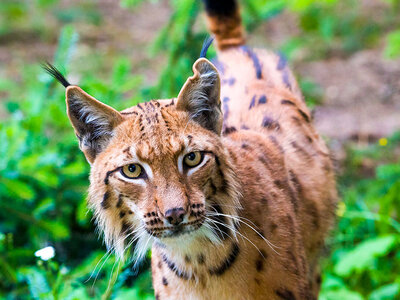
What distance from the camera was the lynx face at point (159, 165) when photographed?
9.66 ft

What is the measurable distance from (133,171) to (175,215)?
36cm

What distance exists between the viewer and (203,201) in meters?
3.00

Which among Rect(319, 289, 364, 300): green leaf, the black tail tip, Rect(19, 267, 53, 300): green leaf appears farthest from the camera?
the black tail tip

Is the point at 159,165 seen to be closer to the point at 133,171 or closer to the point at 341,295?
the point at 133,171

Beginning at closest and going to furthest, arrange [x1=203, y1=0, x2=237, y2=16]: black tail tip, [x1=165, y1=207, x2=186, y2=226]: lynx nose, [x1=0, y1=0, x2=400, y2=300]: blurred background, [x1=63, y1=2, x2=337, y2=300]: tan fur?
[x1=165, y1=207, x2=186, y2=226]: lynx nose → [x1=63, y1=2, x2=337, y2=300]: tan fur → [x1=0, y1=0, x2=400, y2=300]: blurred background → [x1=203, y1=0, x2=237, y2=16]: black tail tip

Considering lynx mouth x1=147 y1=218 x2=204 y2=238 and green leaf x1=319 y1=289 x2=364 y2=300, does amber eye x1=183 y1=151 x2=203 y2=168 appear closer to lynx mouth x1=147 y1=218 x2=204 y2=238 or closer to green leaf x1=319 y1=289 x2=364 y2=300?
lynx mouth x1=147 y1=218 x2=204 y2=238

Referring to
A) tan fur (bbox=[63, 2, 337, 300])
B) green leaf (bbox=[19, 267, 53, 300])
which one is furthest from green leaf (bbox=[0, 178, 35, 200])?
tan fur (bbox=[63, 2, 337, 300])

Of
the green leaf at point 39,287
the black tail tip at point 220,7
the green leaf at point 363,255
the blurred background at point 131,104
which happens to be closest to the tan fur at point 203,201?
the blurred background at point 131,104

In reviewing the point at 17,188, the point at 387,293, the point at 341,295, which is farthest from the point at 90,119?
the point at 387,293

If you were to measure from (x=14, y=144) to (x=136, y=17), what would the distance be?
762 cm

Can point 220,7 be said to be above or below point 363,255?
above

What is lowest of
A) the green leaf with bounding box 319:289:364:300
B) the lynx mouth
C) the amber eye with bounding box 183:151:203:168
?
the green leaf with bounding box 319:289:364:300

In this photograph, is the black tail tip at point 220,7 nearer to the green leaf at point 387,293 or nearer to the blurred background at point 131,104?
the blurred background at point 131,104

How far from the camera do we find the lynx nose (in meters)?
2.85
